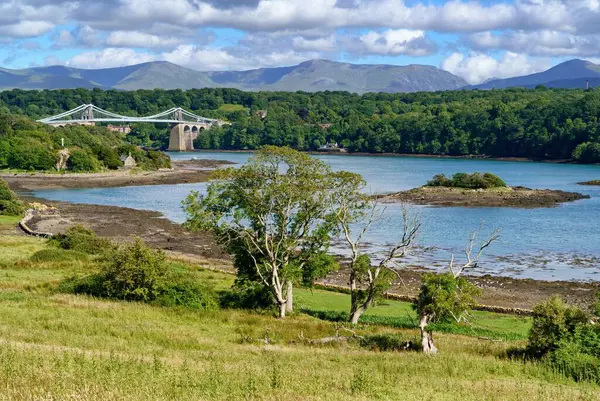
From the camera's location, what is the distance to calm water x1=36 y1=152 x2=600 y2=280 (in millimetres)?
37000

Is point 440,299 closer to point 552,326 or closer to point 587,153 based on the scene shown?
point 552,326

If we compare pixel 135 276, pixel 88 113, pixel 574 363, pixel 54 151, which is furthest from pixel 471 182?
pixel 88 113

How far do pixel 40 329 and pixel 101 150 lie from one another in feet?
272

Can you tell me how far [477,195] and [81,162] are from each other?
45955mm

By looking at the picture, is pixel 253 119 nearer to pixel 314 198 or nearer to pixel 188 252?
pixel 188 252

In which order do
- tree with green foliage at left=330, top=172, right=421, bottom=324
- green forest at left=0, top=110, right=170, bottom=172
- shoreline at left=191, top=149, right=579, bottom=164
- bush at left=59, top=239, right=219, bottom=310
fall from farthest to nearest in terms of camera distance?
shoreline at left=191, top=149, right=579, bottom=164
green forest at left=0, top=110, right=170, bottom=172
bush at left=59, top=239, right=219, bottom=310
tree with green foliage at left=330, top=172, right=421, bottom=324

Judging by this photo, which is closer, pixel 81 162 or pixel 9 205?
pixel 9 205

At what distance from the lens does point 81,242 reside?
35719mm

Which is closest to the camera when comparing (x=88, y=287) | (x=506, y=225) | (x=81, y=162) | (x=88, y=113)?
(x=88, y=287)

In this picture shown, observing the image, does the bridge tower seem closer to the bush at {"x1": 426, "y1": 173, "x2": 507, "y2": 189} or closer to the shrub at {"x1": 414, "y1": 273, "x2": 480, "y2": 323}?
the bush at {"x1": 426, "y1": 173, "x2": 507, "y2": 189}

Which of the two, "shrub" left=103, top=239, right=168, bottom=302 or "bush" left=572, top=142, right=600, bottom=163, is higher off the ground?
"bush" left=572, top=142, right=600, bottom=163

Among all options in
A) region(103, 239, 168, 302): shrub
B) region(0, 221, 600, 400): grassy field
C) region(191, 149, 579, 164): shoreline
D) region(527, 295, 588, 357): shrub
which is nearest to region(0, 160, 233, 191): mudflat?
region(103, 239, 168, 302): shrub

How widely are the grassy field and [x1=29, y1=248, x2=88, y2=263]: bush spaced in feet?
17.9

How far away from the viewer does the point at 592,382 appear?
45.2 ft
